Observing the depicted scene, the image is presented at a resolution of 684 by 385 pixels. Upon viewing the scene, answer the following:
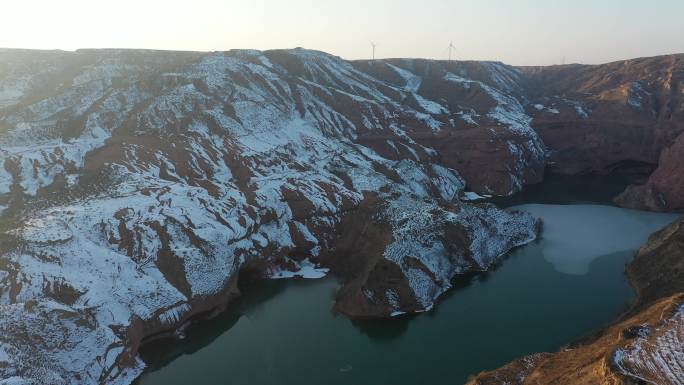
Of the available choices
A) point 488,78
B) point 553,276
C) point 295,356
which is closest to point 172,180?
point 295,356

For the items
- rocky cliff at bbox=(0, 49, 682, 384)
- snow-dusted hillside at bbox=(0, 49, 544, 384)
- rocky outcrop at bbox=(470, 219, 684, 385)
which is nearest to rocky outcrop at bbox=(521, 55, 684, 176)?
rocky cliff at bbox=(0, 49, 682, 384)

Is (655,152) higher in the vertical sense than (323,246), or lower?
higher

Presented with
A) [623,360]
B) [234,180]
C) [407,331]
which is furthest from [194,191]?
[623,360]

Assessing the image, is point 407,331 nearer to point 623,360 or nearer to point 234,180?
point 623,360

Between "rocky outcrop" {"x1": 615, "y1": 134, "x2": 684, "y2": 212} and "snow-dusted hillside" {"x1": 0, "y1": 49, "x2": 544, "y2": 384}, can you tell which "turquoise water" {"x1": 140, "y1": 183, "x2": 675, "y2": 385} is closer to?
"snow-dusted hillside" {"x1": 0, "y1": 49, "x2": 544, "y2": 384}

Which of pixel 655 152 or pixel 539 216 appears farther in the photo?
pixel 655 152

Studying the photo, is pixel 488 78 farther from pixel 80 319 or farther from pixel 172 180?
pixel 80 319

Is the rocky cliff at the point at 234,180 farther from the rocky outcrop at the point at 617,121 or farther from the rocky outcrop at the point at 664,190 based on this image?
the rocky outcrop at the point at 664,190
